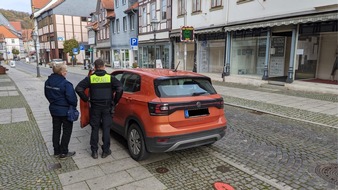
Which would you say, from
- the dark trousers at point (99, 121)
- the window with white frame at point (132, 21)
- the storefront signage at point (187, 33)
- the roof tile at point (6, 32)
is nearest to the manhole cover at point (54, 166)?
the dark trousers at point (99, 121)

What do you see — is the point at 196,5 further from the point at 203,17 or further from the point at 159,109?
the point at 159,109

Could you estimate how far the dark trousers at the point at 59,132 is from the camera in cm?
449

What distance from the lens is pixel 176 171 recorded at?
4.14 m

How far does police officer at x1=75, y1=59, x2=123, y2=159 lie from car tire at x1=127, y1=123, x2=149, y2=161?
0.44 metres

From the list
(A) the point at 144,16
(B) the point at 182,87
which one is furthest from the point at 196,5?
(B) the point at 182,87

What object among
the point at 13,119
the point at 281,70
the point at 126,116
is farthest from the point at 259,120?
the point at 281,70

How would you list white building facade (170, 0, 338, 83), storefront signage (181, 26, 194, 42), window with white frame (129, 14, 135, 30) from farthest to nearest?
window with white frame (129, 14, 135, 30) < storefront signage (181, 26, 194, 42) < white building facade (170, 0, 338, 83)

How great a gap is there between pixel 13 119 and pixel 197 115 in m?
5.80

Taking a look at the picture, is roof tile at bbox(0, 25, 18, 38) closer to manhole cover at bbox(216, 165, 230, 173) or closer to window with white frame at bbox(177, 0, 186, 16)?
window with white frame at bbox(177, 0, 186, 16)

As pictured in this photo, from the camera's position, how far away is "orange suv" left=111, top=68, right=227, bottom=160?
4023mm

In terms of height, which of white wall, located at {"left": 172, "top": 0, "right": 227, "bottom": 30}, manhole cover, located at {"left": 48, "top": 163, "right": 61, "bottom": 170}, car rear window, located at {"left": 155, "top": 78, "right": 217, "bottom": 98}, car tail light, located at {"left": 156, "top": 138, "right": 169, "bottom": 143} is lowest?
manhole cover, located at {"left": 48, "top": 163, "right": 61, "bottom": 170}

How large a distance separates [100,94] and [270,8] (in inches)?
472

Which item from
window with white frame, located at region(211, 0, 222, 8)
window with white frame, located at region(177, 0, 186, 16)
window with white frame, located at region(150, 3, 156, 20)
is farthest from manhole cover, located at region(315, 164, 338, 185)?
window with white frame, located at region(150, 3, 156, 20)

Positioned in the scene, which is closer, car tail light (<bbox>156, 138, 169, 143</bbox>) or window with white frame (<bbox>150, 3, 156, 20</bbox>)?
car tail light (<bbox>156, 138, 169, 143</bbox>)
